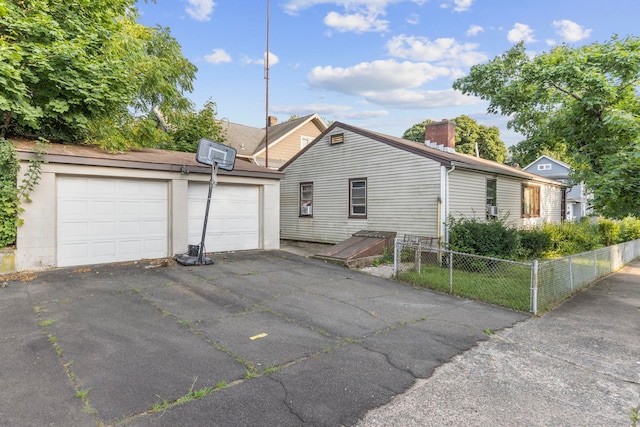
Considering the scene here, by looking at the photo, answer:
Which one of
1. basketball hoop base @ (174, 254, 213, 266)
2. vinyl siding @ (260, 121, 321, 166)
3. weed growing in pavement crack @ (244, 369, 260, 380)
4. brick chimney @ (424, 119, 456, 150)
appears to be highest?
vinyl siding @ (260, 121, 321, 166)

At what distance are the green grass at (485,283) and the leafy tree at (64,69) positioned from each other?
9.48 meters

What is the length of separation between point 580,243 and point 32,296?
708 inches

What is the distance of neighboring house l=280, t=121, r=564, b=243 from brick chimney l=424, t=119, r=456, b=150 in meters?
0.04

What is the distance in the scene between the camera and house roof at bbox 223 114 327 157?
2300 centimetres

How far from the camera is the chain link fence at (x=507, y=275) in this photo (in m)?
6.76

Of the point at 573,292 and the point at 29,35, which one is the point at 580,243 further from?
the point at 29,35

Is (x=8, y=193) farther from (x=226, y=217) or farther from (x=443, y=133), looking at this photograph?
(x=443, y=133)

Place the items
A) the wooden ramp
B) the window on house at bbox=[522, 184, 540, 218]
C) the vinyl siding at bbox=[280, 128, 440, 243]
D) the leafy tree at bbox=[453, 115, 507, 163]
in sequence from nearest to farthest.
A: the wooden ramp < the vinyl siding at bbox=[280, 128, 440, 243] < the window on house at bbox=[522, 184, 540, 218] < the leafy tree at bbox=[453, 115, 507, 163]

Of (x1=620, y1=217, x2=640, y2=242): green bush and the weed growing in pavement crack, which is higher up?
(x1=620, y1=217, x2=640, y2=242): green bush

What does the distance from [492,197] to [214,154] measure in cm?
1036

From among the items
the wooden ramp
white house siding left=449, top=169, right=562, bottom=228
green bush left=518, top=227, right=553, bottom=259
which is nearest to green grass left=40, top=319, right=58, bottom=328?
the wooden ramp

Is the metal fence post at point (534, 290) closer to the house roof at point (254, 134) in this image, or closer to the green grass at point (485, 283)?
the green grass at point (485, 283)

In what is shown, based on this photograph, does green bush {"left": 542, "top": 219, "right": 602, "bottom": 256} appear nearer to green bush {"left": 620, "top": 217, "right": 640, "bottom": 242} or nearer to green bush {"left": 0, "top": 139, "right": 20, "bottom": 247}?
green bush {"left": 620, "top": 217, "right": 640, "bottom": 242}

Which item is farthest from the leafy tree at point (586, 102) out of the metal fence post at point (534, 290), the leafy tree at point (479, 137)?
the leafy tree at point (479, 137)
